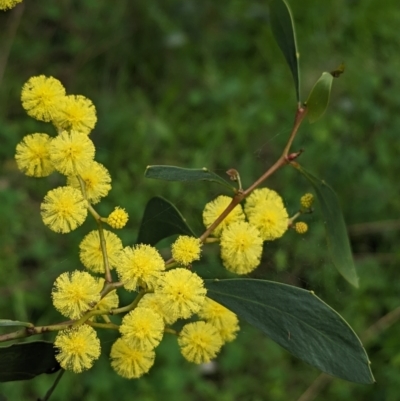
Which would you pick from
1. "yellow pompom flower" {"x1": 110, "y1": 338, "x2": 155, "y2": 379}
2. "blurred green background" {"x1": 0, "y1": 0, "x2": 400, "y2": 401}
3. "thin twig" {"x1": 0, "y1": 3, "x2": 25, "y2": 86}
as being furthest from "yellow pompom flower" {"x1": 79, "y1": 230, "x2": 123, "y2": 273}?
"thin twig" {"x1": 0, "y1": 3, "x2": 25, "y2": 86}

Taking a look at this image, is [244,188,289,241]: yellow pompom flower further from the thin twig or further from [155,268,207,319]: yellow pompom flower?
the thin twig

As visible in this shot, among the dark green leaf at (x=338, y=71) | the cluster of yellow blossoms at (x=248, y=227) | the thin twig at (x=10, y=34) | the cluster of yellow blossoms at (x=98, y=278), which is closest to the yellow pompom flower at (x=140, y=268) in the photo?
the cluster of yellow blossoms at (x=98, y=278)

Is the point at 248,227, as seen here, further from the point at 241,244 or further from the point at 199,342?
the point at 199,342

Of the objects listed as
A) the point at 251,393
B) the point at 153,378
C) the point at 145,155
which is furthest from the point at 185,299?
the point at 145,155

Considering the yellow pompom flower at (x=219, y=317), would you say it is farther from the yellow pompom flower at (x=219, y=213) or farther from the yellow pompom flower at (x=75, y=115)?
the yellow pompom flower at (x=75, y=115)

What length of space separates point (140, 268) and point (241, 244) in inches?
5.5

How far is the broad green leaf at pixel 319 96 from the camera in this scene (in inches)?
32.5

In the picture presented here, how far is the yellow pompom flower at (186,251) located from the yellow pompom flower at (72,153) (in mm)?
159

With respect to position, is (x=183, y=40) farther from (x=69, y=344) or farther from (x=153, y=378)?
(x=69, y=344)

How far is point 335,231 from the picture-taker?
3.17ft

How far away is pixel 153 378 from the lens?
6.31ft

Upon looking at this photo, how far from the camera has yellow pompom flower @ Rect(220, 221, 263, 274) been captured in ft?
2.60

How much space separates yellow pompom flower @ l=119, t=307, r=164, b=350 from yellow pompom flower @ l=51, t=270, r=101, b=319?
0.05 m

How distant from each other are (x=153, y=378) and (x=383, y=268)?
0.91 m
